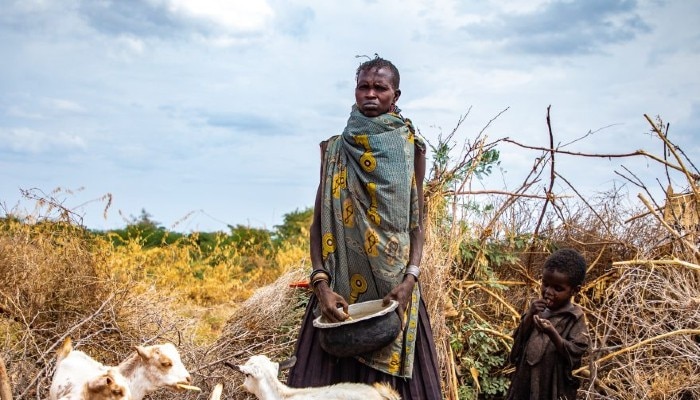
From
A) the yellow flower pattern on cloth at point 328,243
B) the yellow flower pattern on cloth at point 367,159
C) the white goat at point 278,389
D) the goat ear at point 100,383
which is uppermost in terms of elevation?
the yellow flower pattern on cloth at point 367,159

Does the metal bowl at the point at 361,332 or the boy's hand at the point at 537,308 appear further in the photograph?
the boy's hand at the point at 537,308

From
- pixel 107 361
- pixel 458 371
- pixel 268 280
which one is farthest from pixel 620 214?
pixel 268 280

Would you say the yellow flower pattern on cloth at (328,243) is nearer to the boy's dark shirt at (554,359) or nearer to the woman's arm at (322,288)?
the woman's arm at (322,288)

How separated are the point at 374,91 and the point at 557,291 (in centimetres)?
173

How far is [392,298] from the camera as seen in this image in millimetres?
3580

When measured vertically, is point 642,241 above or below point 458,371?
above

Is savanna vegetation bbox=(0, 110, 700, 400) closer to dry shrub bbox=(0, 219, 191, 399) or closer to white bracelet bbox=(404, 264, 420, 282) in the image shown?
dry shrub bbox=(0, 219, 191, 399)

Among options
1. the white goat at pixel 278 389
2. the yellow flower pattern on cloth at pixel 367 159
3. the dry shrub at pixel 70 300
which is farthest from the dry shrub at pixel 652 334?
the dry shrub at pixel 70 300

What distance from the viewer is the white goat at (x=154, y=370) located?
3209 mm

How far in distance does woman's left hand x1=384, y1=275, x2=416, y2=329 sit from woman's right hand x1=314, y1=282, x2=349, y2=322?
196 millimetres

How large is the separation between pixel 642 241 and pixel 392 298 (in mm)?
3272

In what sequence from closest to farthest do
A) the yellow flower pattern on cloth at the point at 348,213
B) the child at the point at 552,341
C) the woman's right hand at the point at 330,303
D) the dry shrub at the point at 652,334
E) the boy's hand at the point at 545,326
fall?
the woman's right hand at the point at 330,303, the yellow flower pattern on cloth at the point at 348,213, the boy's hand at the point at 545,326, the child at the point at 552,341, the dry shrub at the point at 652,334

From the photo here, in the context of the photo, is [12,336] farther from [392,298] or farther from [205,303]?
[205,303]

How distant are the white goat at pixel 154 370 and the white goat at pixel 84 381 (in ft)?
0.33
